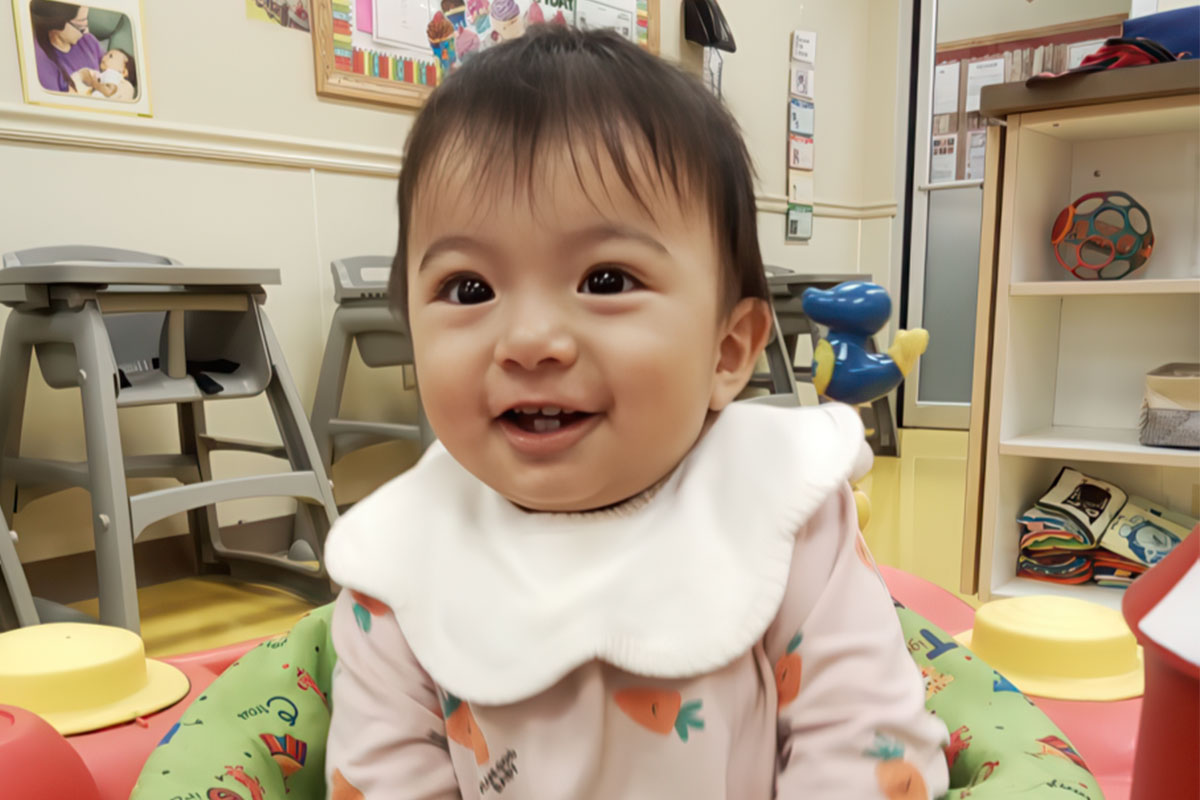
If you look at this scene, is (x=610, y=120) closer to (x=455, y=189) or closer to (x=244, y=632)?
(x=455, y=189)

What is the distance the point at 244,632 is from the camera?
1.63 meters

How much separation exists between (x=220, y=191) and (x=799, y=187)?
8.11ft

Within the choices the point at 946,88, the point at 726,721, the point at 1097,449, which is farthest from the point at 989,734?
the point at 946,88

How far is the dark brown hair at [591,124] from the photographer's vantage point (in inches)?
21.3

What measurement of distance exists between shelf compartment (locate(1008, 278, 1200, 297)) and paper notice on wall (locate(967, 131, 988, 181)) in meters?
2.48

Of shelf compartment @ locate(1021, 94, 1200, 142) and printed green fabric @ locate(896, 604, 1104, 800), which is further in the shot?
shelf compartment @ locate(1021, 94, 1200, 142)

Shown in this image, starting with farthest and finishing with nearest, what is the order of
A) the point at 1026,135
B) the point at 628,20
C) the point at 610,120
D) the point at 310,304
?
the point at 628,20 → the point at 310,304 → the point at 1026,135 → the point at 610,120

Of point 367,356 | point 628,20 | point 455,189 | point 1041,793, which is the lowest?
point 1041,793

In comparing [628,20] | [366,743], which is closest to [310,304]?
[628,20]

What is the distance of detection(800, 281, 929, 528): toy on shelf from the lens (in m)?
0.94

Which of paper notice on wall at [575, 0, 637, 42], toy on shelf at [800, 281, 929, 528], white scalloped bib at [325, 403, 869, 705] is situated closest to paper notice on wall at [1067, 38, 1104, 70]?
paper notice on wall at [575, 0, 637, 42]

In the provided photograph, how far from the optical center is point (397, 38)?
2316 mm

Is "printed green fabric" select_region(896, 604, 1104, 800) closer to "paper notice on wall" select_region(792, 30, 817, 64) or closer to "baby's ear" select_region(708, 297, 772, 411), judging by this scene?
"baby's ear" select_region(708, 297, 772, 411)

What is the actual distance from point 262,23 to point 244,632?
1.37m
